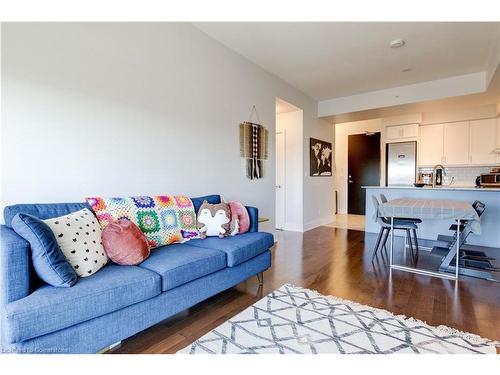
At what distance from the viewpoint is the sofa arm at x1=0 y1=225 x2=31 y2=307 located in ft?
4.09

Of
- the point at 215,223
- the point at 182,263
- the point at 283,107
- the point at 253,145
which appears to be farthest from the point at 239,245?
the point at 283,107

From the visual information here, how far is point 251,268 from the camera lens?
2.40m

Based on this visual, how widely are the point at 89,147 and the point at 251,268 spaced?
165cm

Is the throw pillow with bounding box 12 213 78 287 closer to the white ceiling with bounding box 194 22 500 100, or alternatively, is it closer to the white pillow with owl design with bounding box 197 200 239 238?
the white pillow with owl design with bounding box 197 200 239 238

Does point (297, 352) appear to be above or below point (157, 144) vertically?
below

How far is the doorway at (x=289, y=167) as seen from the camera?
5160mm

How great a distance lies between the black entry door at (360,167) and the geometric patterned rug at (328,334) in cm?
560

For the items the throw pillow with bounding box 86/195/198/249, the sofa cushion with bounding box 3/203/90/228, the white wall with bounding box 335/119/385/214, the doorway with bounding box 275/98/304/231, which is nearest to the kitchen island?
the doorway with bounding box 275/98/304/231

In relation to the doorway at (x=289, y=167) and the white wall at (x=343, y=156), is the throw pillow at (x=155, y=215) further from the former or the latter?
the white wall at (x=343, y=156)

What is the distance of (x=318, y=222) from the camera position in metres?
5.76

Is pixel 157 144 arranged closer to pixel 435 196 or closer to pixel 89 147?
pixel 89 147

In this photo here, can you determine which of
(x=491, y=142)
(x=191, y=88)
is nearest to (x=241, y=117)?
(x=191, y=88)

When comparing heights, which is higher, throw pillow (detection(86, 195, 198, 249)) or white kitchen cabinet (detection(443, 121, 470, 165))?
white kitchen cabinet (detection(443, 121, 470, 165))

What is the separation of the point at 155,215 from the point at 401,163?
5995 millimetres
